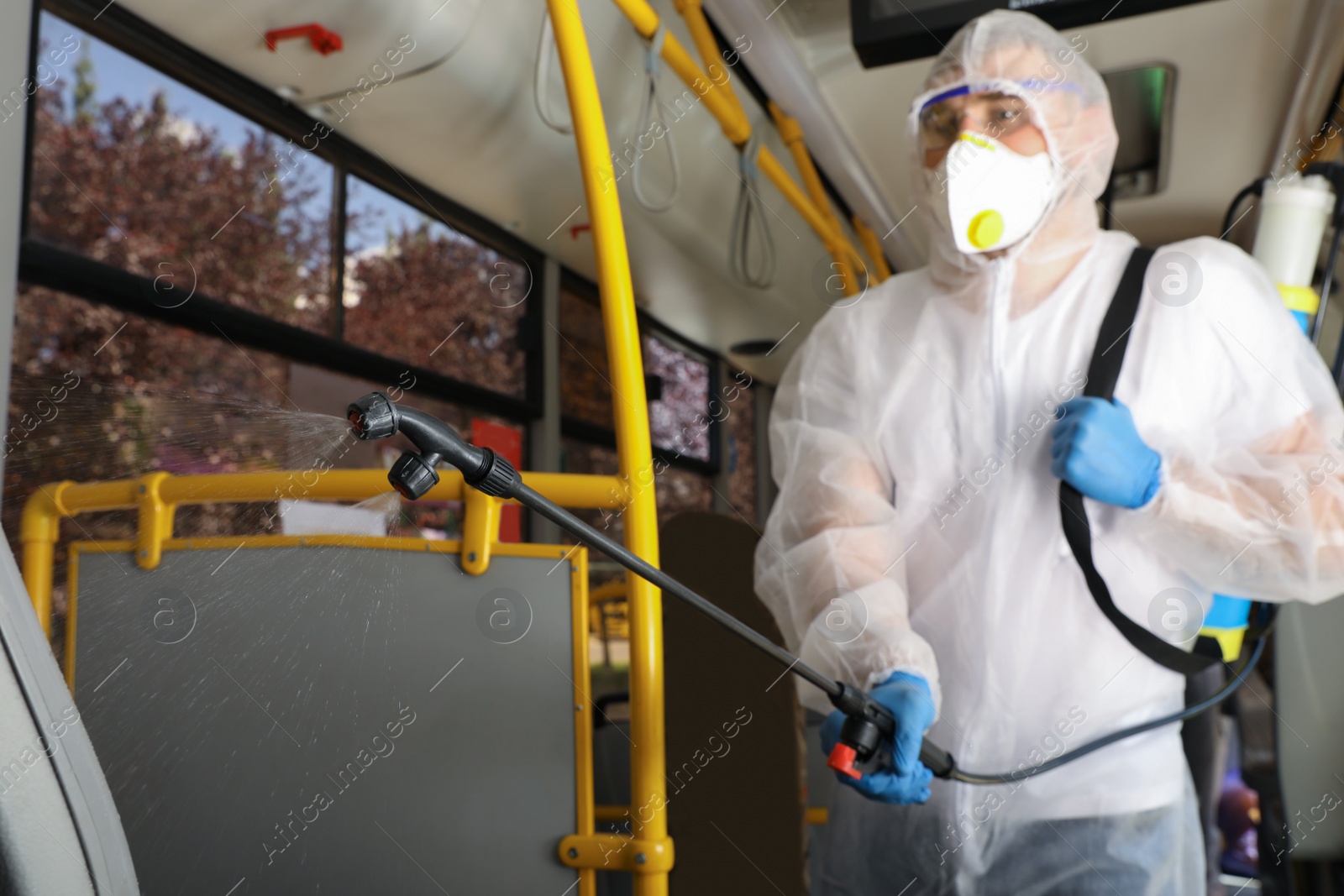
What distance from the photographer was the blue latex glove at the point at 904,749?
114 centimetres

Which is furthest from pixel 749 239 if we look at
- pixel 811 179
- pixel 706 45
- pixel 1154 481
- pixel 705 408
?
pixel 1154 481

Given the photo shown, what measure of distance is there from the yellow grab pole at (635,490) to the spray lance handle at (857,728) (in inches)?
11.4

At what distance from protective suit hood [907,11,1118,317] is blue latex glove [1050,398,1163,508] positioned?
0.83ft

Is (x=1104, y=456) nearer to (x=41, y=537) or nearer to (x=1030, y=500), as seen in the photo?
(x=1030, y=500)

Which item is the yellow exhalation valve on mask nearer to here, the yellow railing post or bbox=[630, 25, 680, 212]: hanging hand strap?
bbox=[630, 25, 680, 212]: hanging hand strap

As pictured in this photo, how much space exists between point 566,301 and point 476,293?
2.35 feet

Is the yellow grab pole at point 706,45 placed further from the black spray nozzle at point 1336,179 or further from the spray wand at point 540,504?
the spray wand at point 540,504

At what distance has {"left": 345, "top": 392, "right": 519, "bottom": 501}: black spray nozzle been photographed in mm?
599

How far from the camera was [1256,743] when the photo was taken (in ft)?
9.30

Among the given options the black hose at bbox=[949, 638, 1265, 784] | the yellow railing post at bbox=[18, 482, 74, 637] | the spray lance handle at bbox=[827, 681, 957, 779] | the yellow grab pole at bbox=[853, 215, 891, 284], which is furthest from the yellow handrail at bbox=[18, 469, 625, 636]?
the yellow grab pole at bbox=[853, 215, 891, 284]

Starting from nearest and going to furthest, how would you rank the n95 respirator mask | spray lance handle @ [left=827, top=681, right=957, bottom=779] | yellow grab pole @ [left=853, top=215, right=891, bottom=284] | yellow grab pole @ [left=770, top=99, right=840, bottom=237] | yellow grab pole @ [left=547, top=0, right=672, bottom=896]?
spray lance handle @ [left=827, top=681, right=957, bottom=779] → yellow grab pole @ [left=547, top=0, right=672, bottom=896] → the n95 respirator mask → yellow grab pole @ [left=770, top=99, right=840, bottom=237] → yellow grab pole @ [left=853, top=215, right=891, bottom=284]

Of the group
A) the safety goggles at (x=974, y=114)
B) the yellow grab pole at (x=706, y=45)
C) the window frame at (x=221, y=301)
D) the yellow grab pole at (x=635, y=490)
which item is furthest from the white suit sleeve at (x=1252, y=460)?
the window frame at (x=221, y=301)

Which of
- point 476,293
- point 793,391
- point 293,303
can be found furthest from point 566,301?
point 793,391

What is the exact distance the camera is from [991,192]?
57.1 inches
